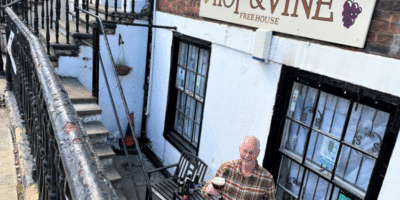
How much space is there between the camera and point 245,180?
240 centimetres

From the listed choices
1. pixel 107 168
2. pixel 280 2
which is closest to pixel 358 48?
pixel 280 2

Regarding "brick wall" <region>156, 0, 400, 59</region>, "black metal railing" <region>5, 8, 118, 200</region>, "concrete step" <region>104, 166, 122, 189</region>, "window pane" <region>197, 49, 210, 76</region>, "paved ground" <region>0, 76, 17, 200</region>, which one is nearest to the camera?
"black metal railing" <region>5, 8, 118, 200</region>

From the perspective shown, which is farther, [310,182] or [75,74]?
[75,74]

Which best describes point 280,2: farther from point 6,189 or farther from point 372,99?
point 6,189

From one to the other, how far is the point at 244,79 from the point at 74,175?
A: 3034 millimetres

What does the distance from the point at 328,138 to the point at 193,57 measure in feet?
8.61

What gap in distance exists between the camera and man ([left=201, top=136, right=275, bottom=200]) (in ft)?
7.70

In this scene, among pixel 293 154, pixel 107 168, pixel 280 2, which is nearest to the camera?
pixel 280 2

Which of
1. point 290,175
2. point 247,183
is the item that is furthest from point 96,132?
point 290,175

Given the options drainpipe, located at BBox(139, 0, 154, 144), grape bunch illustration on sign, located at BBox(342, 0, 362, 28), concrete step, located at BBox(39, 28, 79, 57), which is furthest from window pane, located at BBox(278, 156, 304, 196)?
concrete step, located at BBox(39, 28, 79, 57)

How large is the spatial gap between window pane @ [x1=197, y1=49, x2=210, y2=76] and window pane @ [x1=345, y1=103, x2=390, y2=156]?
2398mm

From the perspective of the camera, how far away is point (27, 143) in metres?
2.30

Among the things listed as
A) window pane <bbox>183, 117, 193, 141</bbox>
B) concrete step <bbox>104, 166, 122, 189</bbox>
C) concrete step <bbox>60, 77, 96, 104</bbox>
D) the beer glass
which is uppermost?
the beer glass

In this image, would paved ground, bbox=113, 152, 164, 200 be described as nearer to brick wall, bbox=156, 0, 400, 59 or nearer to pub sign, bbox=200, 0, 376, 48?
pub sign, bbox=200, 0, 376, 48
